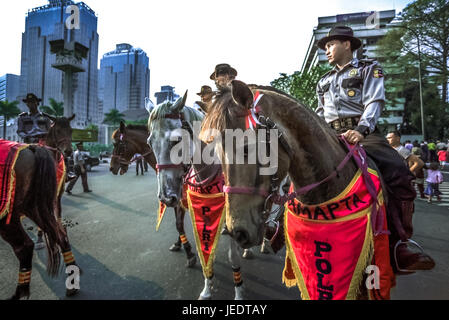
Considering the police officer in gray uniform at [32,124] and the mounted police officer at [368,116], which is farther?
the police officer in gray uniform at [32,124]

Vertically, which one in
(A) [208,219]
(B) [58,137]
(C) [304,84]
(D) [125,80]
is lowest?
(A) [208,219]

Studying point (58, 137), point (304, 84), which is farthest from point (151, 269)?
point (304, 84)

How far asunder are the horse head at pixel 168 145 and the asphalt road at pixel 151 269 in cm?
138

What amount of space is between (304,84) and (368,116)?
65.9ft

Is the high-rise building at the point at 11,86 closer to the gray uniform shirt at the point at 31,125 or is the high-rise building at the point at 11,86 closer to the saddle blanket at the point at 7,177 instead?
the gray uniform shirt at the point at 31,125

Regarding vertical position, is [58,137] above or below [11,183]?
above

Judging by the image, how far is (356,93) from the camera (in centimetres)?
212

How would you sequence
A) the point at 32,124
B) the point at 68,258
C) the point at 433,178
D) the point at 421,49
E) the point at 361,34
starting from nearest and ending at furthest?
the point at 68,258 < the point at 32,124 < the point at 433,178 < the point at 421,49 < the point at 361,34

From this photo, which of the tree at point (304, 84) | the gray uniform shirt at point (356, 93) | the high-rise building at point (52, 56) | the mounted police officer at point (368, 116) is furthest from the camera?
the high-rise building at point (52, 56)

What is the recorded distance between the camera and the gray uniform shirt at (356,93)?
1919mm

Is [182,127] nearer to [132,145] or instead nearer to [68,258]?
[132,145]
